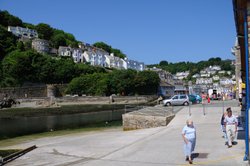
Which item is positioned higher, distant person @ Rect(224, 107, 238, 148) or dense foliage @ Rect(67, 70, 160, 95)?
dense foliage @ Rect(67, 70, 160, 95)

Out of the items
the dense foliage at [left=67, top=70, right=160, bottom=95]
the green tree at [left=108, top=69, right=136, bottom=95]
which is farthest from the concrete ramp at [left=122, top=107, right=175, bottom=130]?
the dense foliage at [left=67, top=70, right=160, bottom=95]

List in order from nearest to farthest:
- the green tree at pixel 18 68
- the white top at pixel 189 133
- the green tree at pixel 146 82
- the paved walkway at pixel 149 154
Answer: the white top at pixel 189 133 < the paved walkway at pixel 149 154 < the green tree at pixel 146 82 < the green tree at pixel 18 68

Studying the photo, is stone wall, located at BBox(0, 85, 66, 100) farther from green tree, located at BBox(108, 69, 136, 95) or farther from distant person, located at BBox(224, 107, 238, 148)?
distant person, located at BBox(224, 107, 238, 148)

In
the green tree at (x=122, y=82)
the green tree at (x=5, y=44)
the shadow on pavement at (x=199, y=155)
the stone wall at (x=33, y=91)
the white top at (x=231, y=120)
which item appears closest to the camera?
the shadow on pavement at (x=199, y=155)

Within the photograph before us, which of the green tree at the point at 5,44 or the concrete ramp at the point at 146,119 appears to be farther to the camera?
the green tree at the point at 5,44

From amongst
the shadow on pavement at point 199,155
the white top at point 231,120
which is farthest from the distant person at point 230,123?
the shadow on pavement at point 199,155

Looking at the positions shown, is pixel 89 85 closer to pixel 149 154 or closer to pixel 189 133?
pixel 149 154

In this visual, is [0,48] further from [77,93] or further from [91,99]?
[91,99]

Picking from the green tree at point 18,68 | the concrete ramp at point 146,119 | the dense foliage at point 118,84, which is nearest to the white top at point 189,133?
the concrete ramp at point 146,119

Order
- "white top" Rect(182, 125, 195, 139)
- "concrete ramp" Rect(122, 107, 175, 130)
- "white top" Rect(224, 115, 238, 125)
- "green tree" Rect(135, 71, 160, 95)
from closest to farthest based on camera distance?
"white top" Rect(182, 125, 195, 139)
"white top" Rect(224, 115, 238, 125)
"concrete ramp" Rect(122, 107, 175, 130)
"green tree" Rect(135, 71, 160, 95)

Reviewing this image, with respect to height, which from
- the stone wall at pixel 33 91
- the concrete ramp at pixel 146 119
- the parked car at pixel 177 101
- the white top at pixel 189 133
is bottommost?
the concrete ramp at pixel 146 119

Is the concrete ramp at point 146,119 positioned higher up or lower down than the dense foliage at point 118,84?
lower down

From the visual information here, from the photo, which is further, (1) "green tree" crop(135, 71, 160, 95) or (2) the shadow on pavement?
(1) "green tree" crop(135, 71, 160, 95)

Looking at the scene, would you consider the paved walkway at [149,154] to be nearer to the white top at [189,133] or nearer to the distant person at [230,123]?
the distant person at [230,123]
